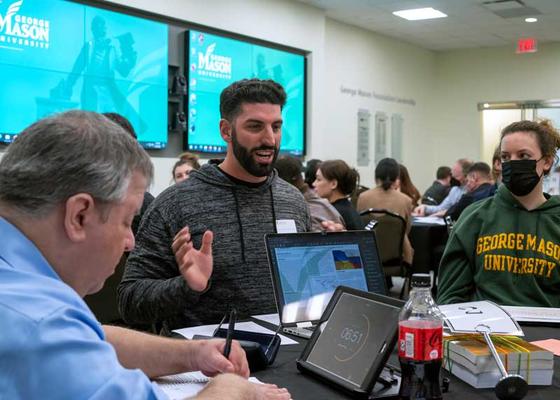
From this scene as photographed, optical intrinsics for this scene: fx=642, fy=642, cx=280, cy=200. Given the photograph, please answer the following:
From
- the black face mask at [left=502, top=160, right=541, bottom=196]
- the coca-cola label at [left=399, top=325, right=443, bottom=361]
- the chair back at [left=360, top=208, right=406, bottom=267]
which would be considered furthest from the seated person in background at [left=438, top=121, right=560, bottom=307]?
the chair back at [left=360, top=208, right=406, bottom=267]

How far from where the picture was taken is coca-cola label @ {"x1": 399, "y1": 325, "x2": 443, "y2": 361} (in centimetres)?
135

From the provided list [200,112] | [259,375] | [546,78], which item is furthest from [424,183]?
[259,375]

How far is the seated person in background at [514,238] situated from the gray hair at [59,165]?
1.79 meters

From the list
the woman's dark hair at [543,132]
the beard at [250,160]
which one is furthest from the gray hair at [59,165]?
the woman's dark hair at [543,132]

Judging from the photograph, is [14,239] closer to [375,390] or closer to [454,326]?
[375,390]

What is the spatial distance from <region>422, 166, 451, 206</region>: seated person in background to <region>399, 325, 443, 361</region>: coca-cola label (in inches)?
296

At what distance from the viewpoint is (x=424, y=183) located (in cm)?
1187

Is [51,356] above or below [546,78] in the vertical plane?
below

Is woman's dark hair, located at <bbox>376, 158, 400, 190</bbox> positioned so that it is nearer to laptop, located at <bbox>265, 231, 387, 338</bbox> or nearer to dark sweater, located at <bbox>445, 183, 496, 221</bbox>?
dark sweater, located at <bbox>445, 183, 496, 221</bbox>

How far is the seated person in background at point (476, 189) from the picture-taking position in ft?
20.7

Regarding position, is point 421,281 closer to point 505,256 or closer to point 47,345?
point 47,345

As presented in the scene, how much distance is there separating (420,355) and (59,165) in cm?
83

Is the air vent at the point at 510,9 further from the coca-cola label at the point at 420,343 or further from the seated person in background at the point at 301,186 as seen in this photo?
the coca-cola label at the point at 420,343

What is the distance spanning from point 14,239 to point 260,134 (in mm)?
1440
